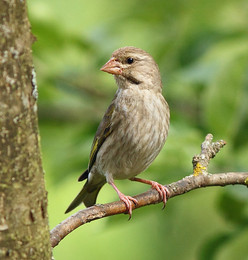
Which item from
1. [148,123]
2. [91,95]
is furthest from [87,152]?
[91,95]

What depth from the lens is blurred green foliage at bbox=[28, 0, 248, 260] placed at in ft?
13.3

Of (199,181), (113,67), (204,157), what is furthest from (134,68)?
(199,181)

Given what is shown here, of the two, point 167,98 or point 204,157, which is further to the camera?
point 167,98

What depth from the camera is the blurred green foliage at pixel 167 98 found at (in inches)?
160

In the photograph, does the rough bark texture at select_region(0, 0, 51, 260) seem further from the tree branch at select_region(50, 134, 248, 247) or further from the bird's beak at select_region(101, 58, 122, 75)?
the bird's beak at select_region(101, 58, 122, 75)

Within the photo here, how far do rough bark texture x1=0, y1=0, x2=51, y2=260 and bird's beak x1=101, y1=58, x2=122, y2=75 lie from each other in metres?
2.63

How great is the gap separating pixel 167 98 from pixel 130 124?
803 mm

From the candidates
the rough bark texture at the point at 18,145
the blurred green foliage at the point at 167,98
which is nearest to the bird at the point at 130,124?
the blurred green foliage at the point at 167,98

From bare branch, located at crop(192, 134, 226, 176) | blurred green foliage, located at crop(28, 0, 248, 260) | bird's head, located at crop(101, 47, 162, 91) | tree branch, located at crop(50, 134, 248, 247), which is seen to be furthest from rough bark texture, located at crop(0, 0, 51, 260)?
bird's head, located at crop(101, 47, 162, 91)

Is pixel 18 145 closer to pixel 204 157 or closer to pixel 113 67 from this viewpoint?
pixel 204 157

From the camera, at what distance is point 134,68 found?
15.5ft

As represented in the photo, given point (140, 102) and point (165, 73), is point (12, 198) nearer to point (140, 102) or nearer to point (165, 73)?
point (140, 102)

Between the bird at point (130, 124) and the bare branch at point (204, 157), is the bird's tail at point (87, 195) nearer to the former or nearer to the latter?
the bird at point (130, 124)

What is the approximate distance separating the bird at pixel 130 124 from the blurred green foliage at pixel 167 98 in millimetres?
126
